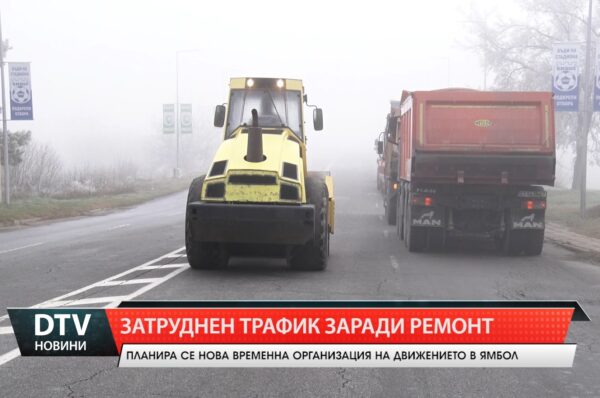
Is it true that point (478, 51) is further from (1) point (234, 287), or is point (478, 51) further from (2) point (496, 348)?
(2) point (496, 348)

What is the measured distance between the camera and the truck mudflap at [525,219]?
15094mm

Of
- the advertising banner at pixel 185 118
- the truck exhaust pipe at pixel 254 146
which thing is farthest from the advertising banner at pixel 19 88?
the advertising banner at pixel 185 118

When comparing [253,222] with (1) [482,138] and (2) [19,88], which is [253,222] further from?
(2) [19,88]

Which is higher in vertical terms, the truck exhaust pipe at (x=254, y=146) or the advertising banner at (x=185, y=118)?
the advertising banner at (x=185, y=118)

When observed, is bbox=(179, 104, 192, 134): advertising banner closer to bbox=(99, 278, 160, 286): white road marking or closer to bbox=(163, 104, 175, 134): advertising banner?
bbox=(163, 104, 175, 134): advertising banner

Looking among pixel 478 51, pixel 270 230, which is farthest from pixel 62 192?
pixel 270 230

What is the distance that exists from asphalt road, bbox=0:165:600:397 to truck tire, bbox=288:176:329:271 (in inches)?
9.1

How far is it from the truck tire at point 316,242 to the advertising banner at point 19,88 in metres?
18.6

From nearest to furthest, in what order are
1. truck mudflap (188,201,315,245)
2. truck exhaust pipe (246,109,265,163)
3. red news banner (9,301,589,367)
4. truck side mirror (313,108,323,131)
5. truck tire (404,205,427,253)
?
red news banner (9,301,589,367), truck mudflap (188,201,315,245), truck exhaust pipe (246,109,265,163), truck side mirror (313,108,323,131), truck tire (404,205,427,253)

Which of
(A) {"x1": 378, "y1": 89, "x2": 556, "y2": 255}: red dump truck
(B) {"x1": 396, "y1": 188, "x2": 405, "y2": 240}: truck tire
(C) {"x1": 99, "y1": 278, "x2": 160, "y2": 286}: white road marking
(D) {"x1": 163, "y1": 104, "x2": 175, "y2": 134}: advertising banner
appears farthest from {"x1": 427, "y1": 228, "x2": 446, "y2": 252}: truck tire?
(D) {"x1": 163, "y1": 104, "x2": 175, "y2": 134}: advertising banner

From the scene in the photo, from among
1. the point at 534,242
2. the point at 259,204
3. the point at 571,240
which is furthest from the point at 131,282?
the point at 571,240

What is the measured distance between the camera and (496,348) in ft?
16.9

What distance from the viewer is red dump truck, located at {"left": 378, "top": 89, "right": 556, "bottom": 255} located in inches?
586

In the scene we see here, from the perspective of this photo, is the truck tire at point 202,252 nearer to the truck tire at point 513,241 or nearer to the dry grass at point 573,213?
the truck tire at point 513,241
